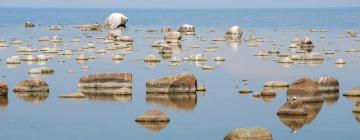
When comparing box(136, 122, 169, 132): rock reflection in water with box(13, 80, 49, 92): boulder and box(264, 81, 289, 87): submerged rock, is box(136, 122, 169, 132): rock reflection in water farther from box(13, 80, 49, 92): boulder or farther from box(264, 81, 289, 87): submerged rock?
box(264, 81, 289, 87): submerged rock

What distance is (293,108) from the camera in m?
43.7

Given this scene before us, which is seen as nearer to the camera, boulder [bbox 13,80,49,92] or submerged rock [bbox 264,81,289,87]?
boulder [bbox 13,80,49,92]

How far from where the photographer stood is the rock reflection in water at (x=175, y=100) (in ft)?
155

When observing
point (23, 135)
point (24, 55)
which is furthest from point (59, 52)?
point (23, 135)

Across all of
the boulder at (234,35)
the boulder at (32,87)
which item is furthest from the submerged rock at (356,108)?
the boulder at (234,35)

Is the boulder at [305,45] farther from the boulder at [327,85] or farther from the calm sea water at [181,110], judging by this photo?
the boulder at [327,85]

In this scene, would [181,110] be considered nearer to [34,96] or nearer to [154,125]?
[154,125]

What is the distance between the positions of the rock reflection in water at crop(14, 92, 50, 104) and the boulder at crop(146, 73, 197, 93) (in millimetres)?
5941

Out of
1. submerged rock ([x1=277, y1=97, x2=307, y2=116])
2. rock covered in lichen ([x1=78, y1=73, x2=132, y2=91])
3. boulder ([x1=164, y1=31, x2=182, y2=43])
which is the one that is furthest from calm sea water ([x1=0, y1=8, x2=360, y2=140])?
boulder ([x1=164, y1=31, x2=182, y2=43])

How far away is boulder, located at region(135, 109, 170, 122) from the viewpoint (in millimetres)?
41781

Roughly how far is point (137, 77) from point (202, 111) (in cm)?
1551

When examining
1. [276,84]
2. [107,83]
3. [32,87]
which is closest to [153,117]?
[107,83]

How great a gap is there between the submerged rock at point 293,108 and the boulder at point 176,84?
25.5ft

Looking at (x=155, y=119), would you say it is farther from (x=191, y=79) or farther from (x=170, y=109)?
(x=191, y=79)
